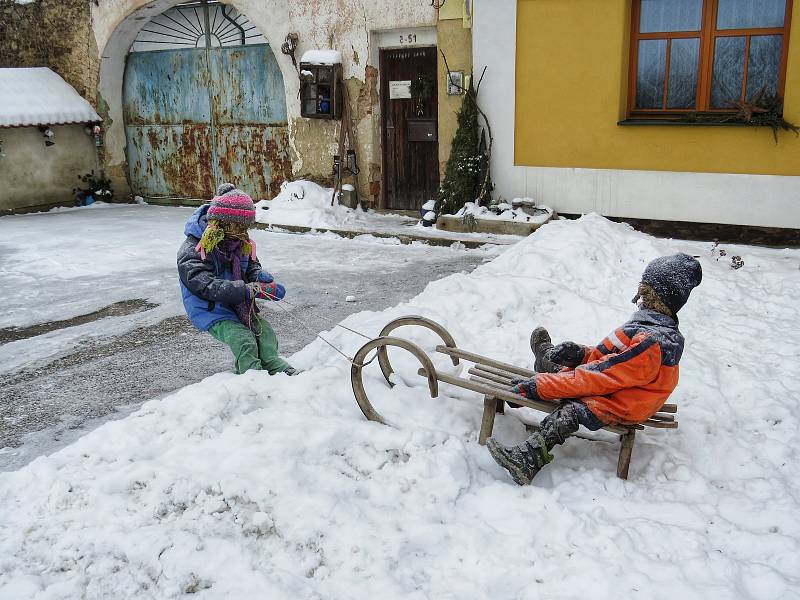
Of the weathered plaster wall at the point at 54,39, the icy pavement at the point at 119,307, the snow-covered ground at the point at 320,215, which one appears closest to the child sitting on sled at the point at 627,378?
the icy pavement at the point at 119,307

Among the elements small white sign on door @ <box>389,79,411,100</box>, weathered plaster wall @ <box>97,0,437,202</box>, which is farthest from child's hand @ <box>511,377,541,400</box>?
small white sign on door @ <box>389,79,411,100</box>

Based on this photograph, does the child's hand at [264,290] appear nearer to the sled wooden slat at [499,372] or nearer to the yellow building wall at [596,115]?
the sled wooden slat at [499,372]

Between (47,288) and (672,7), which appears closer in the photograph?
(47,288)

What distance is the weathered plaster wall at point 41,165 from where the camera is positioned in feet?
42.4

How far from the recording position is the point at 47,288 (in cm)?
803

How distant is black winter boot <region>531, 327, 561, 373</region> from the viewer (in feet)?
13.6

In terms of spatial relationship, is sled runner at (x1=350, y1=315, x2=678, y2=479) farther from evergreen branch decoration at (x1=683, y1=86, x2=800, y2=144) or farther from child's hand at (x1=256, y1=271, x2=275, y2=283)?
evergreen branch decoration at (x1=683, y1=86, x2=800, y2=144)

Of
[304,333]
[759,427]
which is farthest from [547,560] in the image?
[304,333]

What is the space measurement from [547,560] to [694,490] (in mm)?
978

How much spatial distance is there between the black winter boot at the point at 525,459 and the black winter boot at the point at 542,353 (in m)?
0.61

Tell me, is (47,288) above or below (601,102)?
below

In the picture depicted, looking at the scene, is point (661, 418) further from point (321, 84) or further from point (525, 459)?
point (321, 84)

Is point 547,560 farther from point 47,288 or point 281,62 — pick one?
point 281,62

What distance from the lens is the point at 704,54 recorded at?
348 inches
